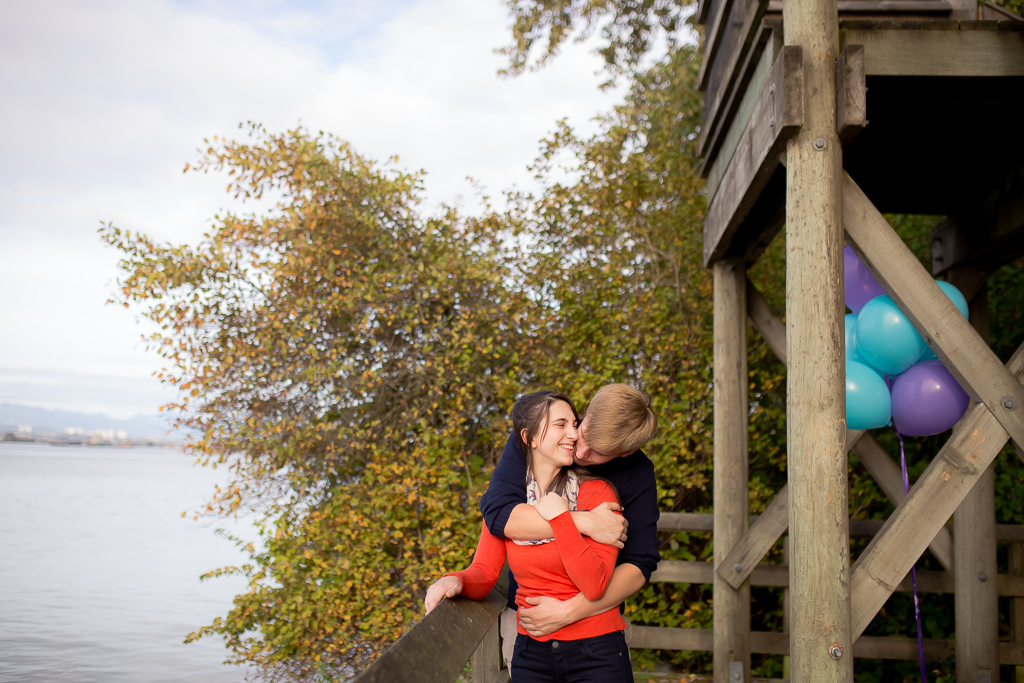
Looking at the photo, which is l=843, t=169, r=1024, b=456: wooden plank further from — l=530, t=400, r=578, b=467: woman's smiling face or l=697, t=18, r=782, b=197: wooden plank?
l=530, t=400, r=578, b=467: woman's smiling face

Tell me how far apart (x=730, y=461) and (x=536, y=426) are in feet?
8.25

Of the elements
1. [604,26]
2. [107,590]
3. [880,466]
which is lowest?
[107,590]

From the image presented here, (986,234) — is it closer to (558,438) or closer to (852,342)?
(852,342)

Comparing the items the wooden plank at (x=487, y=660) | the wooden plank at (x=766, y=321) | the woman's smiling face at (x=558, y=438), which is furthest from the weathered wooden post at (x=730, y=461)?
the woman's smiling face at (x=558, y=438)

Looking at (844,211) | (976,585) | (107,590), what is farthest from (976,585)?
(107,590)

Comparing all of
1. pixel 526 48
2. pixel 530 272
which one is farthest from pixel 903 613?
pixel 526 48

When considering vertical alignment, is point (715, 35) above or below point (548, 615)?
above

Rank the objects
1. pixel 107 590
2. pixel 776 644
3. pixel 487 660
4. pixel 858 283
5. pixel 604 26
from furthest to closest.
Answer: pixel 107 590 → pixel 604 26 → pixel 776 644 → pixel 858 283 → pixel 487 660

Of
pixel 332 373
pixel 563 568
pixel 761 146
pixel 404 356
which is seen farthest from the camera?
pixel 404 356

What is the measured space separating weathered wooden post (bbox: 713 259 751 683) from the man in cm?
231

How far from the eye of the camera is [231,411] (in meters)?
5.65

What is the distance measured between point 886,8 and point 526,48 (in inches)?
281

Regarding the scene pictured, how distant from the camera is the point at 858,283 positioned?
3482mm

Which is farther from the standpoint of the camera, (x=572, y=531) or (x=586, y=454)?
(x=586, y=454)
